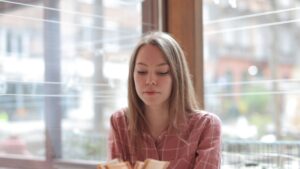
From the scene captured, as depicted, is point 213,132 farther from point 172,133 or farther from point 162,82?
point 162,82

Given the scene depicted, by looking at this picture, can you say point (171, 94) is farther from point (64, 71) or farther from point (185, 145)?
point (64, 71)

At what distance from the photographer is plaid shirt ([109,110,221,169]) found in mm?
1283

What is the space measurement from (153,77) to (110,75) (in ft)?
2.17

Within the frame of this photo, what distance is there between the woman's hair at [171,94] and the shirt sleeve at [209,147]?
0.29ft

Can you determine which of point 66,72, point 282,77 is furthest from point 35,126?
point 282,77

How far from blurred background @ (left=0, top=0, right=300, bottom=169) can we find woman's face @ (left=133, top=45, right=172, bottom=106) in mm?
466

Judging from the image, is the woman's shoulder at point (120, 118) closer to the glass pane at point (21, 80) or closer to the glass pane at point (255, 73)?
the glass pane at point (21, 80)

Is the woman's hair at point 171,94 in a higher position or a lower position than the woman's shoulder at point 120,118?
higher

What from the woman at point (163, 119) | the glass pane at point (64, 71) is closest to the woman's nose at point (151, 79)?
the woman at point (163, 119)

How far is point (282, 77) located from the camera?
1837mm

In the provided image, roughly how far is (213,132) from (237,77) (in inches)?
27.9

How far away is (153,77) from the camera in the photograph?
130 cm

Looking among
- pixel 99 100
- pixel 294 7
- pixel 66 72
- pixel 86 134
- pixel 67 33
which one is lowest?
pixel 86 134

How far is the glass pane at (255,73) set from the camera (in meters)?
1.82
